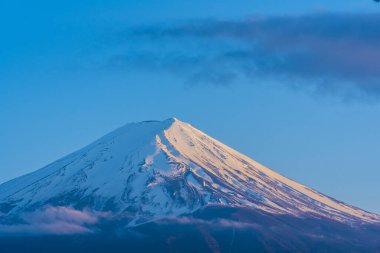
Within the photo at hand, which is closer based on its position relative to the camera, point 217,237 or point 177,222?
point 217,237

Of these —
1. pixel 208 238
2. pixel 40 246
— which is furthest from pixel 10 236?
pixel 208 238

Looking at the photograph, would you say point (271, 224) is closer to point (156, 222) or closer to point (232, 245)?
point (232, 245)

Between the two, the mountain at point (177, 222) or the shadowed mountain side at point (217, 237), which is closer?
the shadowed mountain side at point (217, 237)

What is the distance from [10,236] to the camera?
7347 inches

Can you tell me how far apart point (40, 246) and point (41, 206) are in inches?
560

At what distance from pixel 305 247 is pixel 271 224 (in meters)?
8.93

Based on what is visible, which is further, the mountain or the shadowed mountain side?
the mountain

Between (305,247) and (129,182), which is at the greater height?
(129,182)

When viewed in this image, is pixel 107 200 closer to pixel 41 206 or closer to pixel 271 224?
pixel 41 206

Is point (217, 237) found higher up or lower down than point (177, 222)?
lower down

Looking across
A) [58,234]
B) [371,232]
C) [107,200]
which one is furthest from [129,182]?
[371,232]

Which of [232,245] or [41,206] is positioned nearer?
[232,245]

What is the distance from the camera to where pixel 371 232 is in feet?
633

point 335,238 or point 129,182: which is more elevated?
point 129,182
